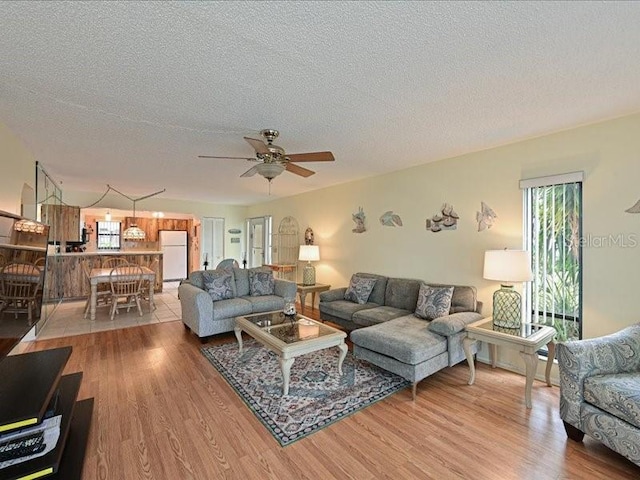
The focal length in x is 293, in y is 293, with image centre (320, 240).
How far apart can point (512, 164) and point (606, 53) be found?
159 cm

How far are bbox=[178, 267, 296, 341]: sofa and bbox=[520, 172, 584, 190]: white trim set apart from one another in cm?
328

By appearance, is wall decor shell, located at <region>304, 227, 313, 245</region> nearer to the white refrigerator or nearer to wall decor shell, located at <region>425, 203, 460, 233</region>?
wall decor shell, located at <region>425, 203, 460, 233</region>

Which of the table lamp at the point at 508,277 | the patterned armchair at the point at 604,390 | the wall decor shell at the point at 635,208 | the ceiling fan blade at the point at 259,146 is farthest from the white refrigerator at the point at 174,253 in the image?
the wall decor shell at the point at 635,208

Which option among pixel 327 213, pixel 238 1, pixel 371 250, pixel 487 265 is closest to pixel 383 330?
pixel 487 265

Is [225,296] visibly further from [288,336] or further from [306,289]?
[288,336]

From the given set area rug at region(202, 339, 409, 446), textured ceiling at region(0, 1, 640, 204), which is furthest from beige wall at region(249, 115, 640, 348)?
area rug at region(202, 339, 409, 446)

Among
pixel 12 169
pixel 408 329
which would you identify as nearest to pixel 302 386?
pixel 408 329

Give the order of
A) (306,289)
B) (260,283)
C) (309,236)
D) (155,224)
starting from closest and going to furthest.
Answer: (260,283)
(306,289)
(309,236)
(155,224)

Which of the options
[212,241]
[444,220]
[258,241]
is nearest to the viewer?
[444,220]

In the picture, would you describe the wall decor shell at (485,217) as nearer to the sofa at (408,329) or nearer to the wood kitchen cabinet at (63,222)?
the sofa at (408,329)

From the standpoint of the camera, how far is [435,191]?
389 centimetres

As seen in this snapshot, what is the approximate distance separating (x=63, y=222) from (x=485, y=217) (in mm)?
7043

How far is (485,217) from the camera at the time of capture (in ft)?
11.1

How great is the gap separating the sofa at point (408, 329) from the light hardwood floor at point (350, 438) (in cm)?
28
